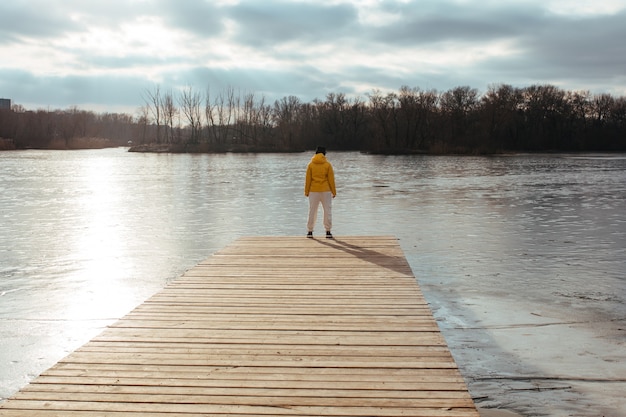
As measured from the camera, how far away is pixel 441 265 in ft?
31.0

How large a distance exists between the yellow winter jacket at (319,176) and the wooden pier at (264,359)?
3553 mm

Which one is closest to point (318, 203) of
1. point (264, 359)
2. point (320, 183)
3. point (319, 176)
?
point (320, 183)

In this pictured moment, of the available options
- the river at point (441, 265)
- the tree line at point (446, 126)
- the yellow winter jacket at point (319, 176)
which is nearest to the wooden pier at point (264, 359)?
the river at point (441, 265)

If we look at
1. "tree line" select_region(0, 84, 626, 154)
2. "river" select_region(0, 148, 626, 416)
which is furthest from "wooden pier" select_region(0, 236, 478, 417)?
"tree line" select_region(0, 84, 626, 154)

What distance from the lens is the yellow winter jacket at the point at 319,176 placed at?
987 centimetres

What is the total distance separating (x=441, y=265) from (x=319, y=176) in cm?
228

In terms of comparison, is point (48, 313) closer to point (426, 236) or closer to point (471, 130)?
point (426, 236)

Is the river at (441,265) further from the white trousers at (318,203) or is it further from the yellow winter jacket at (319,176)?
the yellow winter jacket at (319,176)

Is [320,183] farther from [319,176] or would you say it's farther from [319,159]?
[319,159]

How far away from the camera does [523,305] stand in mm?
7203

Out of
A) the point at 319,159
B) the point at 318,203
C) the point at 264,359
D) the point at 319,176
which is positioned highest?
the point at 319,159

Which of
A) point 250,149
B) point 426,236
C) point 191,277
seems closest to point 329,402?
point 191,277

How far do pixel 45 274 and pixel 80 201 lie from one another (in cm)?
1073

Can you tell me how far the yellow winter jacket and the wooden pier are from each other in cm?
355
